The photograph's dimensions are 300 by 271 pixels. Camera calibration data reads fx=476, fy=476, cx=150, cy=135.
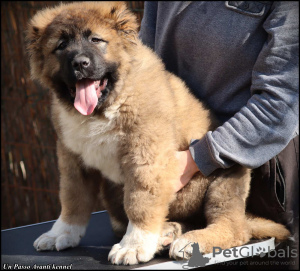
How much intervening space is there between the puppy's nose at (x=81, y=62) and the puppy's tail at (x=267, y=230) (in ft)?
4.26

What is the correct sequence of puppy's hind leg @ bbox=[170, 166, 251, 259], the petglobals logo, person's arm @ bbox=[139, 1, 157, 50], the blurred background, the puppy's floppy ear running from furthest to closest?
the blurred background
person's arm @ bbox=[139, 1, 157, 50]
the puppy's floppy ear
puppy's hind leg @ bbox=[170, 166, 251, 259]
the petglobals logo

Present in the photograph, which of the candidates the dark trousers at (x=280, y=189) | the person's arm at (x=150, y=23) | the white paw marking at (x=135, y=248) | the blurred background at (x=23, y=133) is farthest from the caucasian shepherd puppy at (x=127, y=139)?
the blurred background at (x=23, y=133)

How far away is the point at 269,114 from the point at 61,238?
1395mm

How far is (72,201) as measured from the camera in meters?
2.85

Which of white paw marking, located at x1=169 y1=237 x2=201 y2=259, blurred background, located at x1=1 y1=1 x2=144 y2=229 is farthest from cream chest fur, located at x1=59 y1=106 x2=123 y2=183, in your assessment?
blurred background, located at x1=1 y1=1 x2=144 y2=229

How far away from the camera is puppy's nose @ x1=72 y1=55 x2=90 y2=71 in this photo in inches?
99.7

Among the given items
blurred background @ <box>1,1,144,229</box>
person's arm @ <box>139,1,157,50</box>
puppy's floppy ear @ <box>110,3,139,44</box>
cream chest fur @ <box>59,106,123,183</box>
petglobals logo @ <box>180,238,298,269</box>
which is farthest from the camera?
blurred background @ <box>1,1,144,229</box>

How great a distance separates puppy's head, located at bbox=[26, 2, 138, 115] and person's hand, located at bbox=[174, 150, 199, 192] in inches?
20.8

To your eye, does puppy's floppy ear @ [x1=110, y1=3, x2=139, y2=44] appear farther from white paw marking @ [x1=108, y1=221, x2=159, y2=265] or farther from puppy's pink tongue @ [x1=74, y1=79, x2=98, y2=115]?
white paw marking @ [x1=108, y1=221, x2=159, y2=265]

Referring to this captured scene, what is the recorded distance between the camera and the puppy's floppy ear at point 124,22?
9.07 ft

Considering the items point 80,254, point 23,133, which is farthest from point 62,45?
point 23,133

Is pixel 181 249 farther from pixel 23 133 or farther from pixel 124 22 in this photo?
pixel 23 133

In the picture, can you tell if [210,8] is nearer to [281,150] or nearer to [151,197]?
[281,150]

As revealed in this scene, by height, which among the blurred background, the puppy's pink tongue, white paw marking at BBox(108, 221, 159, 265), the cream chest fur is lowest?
the blurred background
